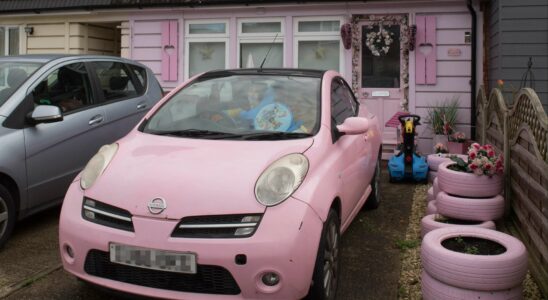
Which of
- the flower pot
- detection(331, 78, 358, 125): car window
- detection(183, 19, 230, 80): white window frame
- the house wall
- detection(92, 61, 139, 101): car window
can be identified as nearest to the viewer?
detection(331, 78, 358, 125): car window

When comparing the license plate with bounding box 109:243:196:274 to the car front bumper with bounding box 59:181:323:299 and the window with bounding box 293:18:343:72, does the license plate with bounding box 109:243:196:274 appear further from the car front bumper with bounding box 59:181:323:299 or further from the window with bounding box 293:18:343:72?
the window with bounding box 293:18:343:72

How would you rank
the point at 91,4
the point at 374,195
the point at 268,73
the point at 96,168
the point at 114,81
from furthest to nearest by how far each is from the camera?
the point at 91,4 < the point at 114,81 < the point at 374,195 < the point at 268,73 < the point at 96,168

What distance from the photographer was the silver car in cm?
436

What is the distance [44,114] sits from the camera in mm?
4469

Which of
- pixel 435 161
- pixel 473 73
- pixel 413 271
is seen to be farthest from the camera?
pixel 473 73

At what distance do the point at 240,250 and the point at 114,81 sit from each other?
3823 millimetres

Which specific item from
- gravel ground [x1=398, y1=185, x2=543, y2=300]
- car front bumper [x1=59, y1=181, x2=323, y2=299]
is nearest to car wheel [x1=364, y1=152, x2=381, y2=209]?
gravel ground [x1=398, y1=185, x2=543, y2=300]

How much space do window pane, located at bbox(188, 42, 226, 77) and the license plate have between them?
24.3 ft

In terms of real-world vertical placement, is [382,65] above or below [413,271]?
above

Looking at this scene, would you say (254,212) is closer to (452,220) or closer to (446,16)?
(452,220)

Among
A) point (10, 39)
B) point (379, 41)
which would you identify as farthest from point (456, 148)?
point (10, 39)

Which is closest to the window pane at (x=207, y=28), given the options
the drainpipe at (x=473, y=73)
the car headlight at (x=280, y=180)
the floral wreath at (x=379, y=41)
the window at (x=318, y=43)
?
the window at (x=318, y=43)

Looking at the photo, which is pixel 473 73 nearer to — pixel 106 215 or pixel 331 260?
pixel 331 260

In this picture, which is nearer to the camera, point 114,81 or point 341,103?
point 341,103
